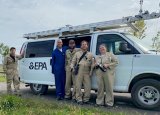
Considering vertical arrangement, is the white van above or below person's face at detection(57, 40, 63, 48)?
below

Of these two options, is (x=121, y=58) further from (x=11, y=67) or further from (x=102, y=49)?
(x=11, y=67)

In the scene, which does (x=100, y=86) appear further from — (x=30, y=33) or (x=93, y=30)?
(x=30, y=33)

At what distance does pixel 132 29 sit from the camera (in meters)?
10.3

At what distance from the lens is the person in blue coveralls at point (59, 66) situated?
10164 mm

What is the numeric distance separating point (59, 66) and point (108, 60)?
2006 mm

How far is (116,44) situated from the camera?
30.3 feet

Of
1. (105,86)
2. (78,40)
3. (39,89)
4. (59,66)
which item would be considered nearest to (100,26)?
(78,40)

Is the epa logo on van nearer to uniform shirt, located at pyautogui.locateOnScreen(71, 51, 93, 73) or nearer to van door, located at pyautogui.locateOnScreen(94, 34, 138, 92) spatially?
uniform shirt, located at pyautogui.locateOnScreen(71, 51, 93, 73)

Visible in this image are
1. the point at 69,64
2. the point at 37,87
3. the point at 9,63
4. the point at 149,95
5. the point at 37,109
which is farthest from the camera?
the point at 37,87

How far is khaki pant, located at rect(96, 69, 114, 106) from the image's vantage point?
8852mm

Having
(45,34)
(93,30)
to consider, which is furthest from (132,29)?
(45,34)

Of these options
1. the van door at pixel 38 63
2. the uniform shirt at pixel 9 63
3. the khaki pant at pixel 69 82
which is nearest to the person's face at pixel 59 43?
the khaki pant at pixel 69 82

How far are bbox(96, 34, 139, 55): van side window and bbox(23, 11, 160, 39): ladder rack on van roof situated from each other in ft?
2.02

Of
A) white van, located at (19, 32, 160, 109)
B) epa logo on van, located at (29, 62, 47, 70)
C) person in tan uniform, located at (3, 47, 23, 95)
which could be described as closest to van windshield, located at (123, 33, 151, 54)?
white van, located at (19, 32, 160, 109)
